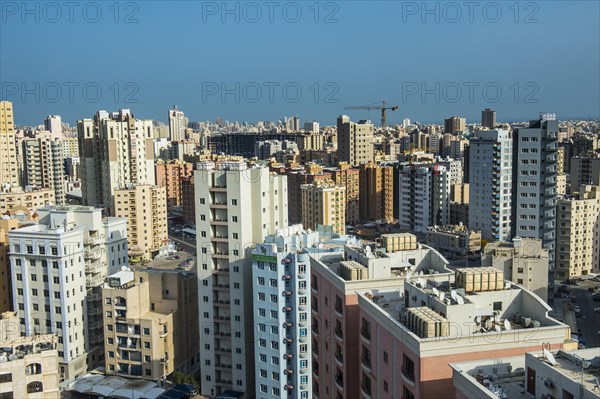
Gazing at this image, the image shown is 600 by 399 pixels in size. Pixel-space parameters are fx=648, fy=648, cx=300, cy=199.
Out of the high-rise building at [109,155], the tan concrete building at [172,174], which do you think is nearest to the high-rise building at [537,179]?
the high-rise building at [109,155]

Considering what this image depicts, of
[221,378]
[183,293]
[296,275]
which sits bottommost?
[221,378]

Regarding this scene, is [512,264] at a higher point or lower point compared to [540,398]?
lower

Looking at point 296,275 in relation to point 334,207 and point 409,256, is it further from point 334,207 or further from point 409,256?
point 334,207

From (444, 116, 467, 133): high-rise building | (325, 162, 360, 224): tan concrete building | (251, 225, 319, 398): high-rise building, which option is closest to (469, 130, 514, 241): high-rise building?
(325, 162, 360, 224): tan concrete building

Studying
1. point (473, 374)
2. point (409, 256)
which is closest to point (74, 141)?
point (409, 256)

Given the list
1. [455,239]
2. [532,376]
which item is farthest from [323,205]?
[532,376]

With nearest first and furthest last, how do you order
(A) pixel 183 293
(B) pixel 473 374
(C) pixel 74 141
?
(B) pixel 473 374 < (A) pixel 183 293 < (C) pixel 74 141

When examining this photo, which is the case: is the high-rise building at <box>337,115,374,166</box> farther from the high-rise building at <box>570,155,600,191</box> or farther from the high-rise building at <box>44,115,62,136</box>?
the high-rise building at <box>44,115,62,136</box>
